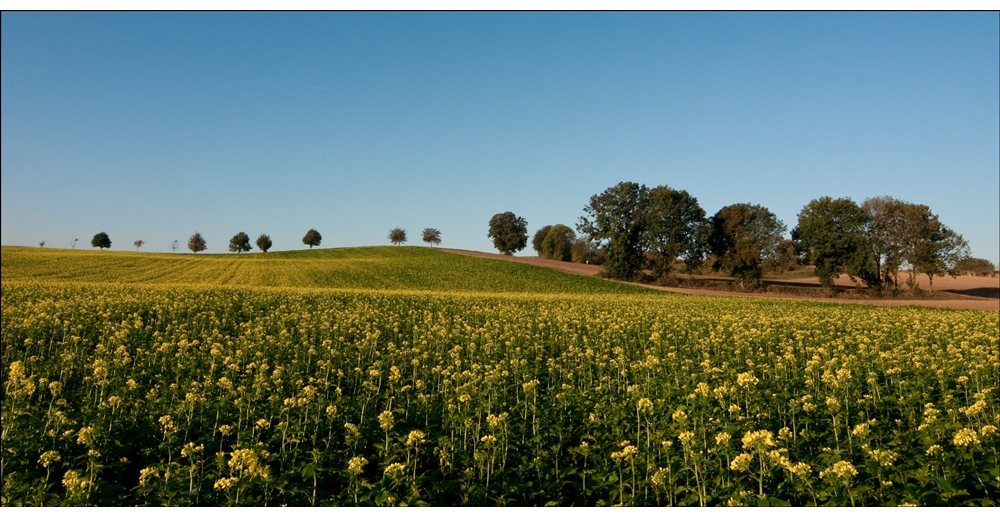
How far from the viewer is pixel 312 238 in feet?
466

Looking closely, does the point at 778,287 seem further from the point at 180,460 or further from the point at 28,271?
the point at 28,271

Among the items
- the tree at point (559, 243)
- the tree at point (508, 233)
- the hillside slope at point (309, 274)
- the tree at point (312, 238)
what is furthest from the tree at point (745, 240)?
the tree at point (312, 238)

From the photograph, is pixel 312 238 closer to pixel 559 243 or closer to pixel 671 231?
pixel 559 243

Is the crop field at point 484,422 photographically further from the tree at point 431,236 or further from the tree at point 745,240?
the tree at point 431,236

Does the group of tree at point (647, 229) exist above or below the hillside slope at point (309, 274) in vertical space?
above

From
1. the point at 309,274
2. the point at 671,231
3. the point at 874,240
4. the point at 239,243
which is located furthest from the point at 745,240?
the point at 239,243

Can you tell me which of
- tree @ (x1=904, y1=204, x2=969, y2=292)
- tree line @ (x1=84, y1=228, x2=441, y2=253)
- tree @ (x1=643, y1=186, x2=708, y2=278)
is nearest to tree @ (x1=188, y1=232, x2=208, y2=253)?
tree line @ (x1=84, y1=228, x2=441, y2=253)

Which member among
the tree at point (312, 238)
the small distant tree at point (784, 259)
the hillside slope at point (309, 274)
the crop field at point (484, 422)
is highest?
the tree at point (312, 238)

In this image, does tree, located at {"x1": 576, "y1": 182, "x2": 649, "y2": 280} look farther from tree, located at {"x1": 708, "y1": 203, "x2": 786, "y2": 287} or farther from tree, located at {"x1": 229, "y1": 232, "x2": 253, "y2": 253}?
tree, located at {"x1": 229, "y1": 232, "x2": 253, "y2": 253}

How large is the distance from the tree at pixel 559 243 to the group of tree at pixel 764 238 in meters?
55.3

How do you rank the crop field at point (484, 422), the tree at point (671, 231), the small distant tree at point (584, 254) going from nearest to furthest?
the crop field at point (484, 422), the tree at point (671, 231), the small distant tree at point (584, 254)

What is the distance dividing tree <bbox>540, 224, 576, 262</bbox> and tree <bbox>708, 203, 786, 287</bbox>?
193ft

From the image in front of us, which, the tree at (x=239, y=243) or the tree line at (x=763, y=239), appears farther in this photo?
the tree at (x=239, y=243)

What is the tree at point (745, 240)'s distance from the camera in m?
70.1
